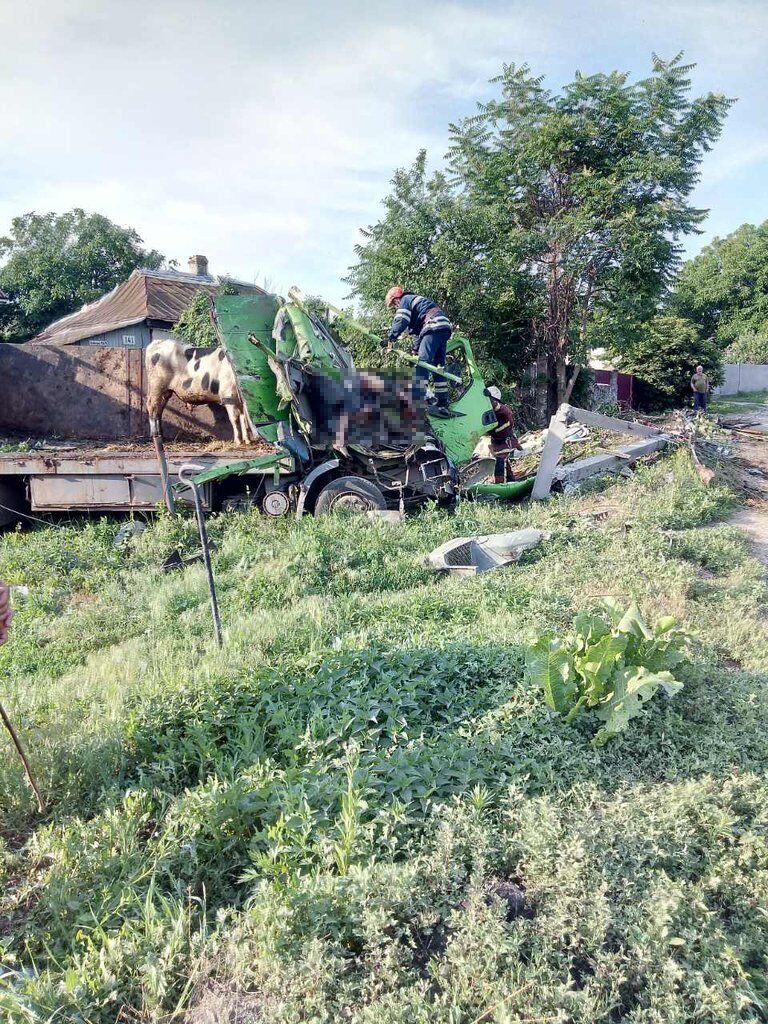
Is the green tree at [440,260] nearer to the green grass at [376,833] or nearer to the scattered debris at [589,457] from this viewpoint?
the scattered debris at [589,457]

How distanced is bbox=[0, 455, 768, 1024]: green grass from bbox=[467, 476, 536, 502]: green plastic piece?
3394 millimetres

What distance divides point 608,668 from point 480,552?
281 centimetres

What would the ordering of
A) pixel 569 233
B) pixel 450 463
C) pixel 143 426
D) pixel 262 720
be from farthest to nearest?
pixel 569 233 → pixel 143 426 → pixel 450 463 → pixel 262 720

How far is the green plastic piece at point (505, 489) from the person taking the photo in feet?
25.9

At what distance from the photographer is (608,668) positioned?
127 inches

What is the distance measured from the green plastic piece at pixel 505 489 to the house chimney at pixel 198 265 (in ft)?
68.0

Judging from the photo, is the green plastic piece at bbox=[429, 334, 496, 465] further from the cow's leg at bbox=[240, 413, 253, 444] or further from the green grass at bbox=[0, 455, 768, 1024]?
the green grass at bbox=[0, 455, 768, 1024]

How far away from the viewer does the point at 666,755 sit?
308 cm

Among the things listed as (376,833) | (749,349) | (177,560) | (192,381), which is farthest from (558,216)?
(749,349)

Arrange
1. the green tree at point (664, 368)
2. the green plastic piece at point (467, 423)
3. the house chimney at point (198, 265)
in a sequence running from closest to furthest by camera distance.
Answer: the green plastic piece at point (467, 423)
the green tree at point (664, 368)
the house chimney at point (198, 265)

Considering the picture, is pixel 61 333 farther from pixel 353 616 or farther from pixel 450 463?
pixel 353 616

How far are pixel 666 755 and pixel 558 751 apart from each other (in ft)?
1.73

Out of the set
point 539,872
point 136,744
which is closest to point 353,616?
point 136,744

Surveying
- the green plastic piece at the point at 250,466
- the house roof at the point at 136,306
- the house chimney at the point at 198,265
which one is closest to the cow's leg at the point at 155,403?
the green plastic piece at the point at 250,466
